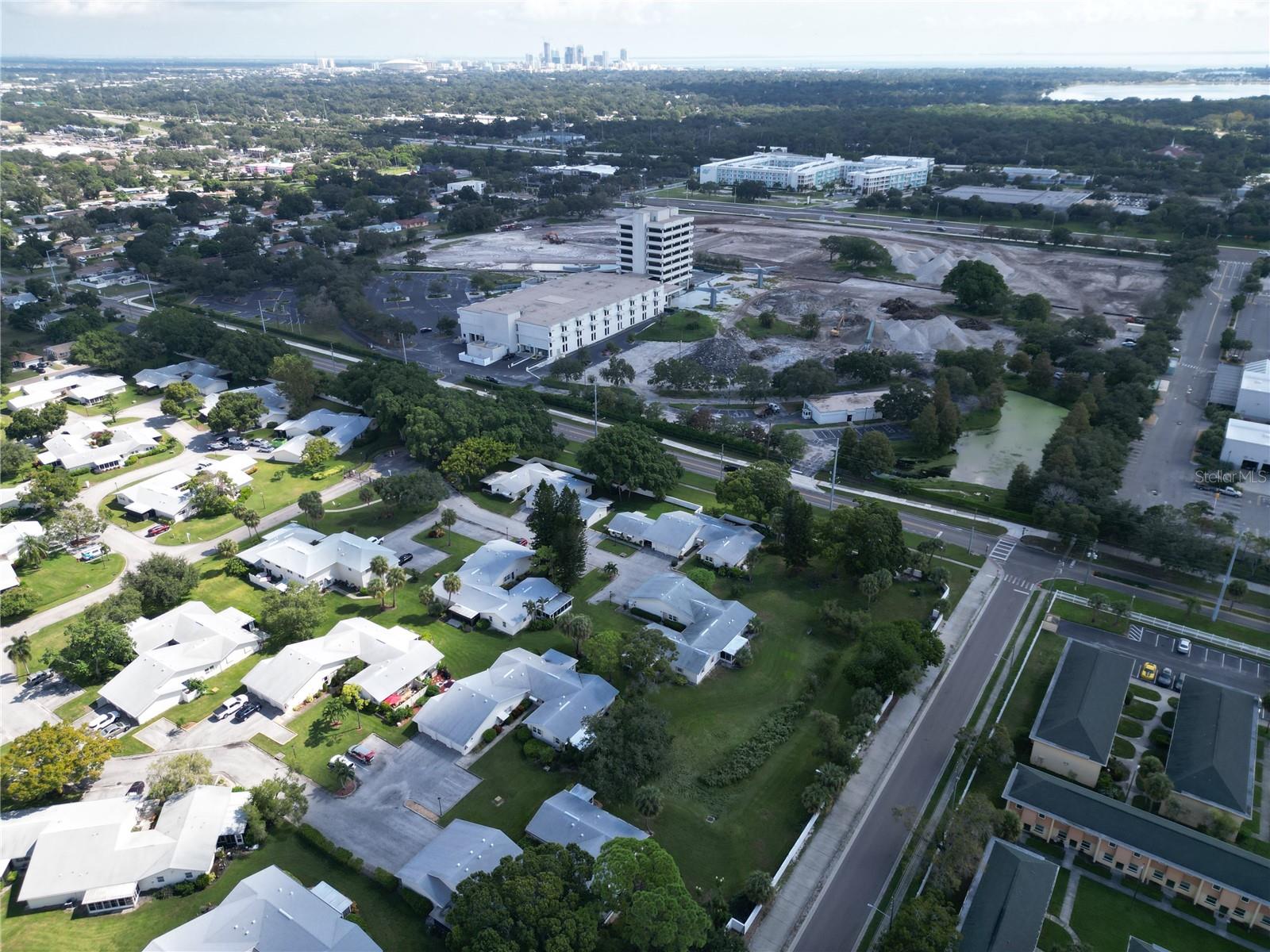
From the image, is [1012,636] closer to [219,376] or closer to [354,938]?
[354,938]

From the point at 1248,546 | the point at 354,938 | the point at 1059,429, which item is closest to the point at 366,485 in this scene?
the point at 354,938

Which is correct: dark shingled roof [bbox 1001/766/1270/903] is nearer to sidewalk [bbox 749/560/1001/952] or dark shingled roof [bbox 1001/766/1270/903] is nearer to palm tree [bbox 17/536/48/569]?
sidewalk [bbox 749/560/1001/952]

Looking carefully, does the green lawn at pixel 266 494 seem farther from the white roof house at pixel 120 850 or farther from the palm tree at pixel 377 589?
the white roof house at pixel 120 850

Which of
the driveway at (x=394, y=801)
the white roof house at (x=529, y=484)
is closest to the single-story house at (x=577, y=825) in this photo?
the driveway at (x=394, y=801)

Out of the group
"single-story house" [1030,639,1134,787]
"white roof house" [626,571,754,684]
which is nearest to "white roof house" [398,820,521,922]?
"white roof house" [626,571,754,684]

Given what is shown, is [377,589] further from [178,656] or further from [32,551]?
[32,551]

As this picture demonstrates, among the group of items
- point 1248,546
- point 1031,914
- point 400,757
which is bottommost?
point 400,757

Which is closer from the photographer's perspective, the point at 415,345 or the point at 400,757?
the point at 400,757
